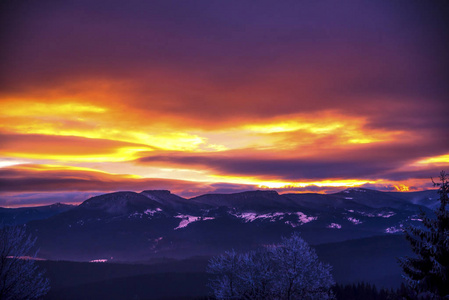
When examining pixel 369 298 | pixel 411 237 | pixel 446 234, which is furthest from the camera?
pixel 369 298

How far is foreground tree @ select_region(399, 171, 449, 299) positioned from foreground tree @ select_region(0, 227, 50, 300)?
35.2m

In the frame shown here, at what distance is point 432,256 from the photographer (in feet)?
112

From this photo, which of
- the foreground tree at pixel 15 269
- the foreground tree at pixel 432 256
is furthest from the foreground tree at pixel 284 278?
the foreground tree at pixel 15 269

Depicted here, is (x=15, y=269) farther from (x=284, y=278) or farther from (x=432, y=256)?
(x=284, y=278)

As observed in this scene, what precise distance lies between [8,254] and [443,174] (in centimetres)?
4204

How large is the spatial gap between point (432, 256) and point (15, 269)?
38.8 metres

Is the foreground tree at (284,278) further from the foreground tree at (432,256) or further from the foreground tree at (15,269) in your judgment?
the foreground tree at (15,269)

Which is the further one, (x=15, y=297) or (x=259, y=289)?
(x=259, y=289)

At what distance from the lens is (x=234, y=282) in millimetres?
75812

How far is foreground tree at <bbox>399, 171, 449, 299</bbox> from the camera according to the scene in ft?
110

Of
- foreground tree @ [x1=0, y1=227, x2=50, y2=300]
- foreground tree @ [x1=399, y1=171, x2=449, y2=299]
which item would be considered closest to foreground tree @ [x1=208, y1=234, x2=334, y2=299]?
foreground tree @ [x1=399, y1=171, x2=449, y2=299]

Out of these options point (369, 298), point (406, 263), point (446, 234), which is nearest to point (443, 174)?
point (446, 234)

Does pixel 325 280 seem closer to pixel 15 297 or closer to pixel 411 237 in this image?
pixel 411 237

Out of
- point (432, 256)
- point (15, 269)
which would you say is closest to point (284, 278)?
point (432, 256)
